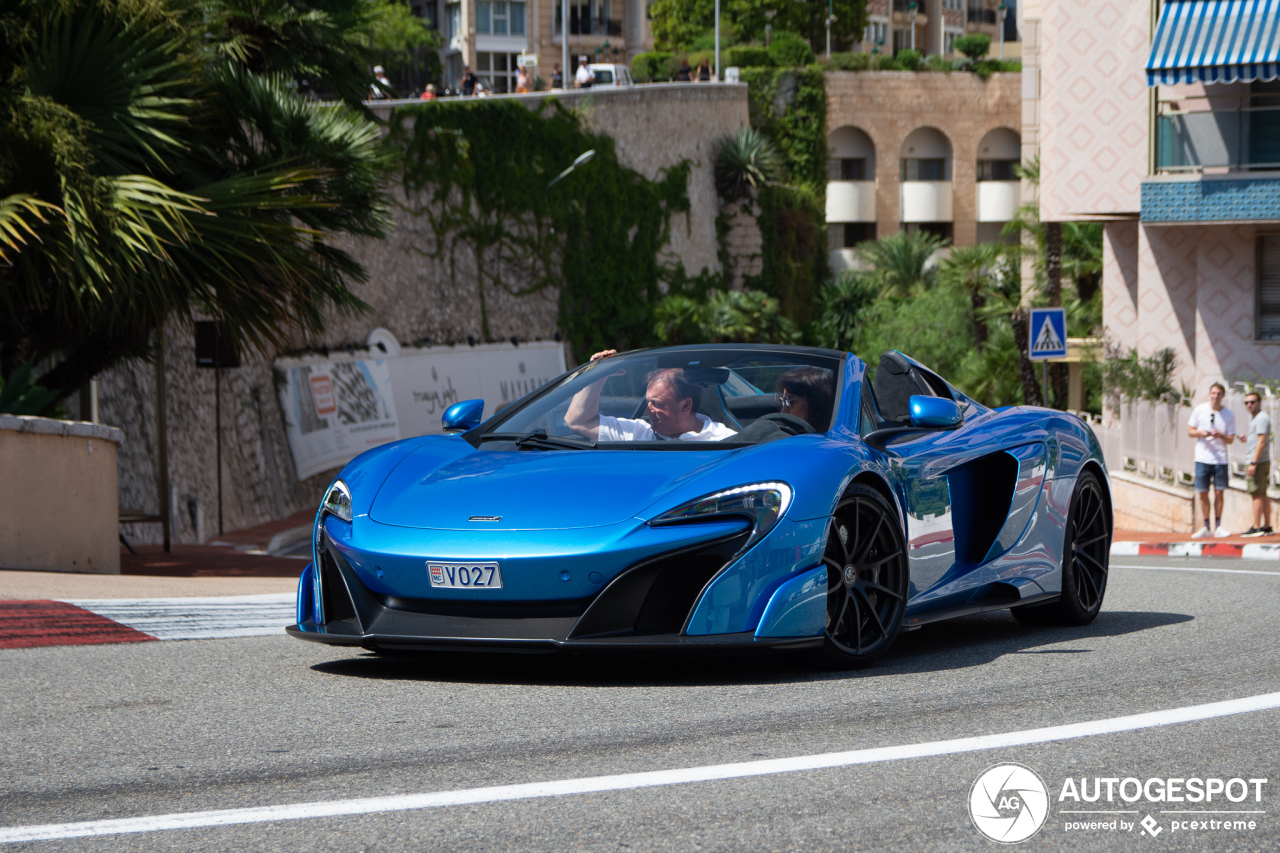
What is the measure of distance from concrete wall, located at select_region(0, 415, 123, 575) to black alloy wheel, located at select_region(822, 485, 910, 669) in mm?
7567

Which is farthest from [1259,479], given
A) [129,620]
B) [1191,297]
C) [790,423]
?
[129,620]

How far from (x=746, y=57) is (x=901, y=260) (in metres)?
10.2

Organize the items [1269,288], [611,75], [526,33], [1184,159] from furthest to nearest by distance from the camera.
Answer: [526,33]
[611,75]
[1269,288]
[1184,159]

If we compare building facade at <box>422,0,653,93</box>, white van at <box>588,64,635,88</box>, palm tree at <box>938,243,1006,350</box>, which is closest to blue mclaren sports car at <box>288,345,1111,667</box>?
palm tree at <box>938,243,1006,350</box>

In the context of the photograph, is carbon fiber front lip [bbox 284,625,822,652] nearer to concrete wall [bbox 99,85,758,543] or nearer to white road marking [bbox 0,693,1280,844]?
white road marking [bbox 0,693,1280,844]

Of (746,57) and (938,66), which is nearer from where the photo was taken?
(746,57)

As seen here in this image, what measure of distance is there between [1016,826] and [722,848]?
0.73m

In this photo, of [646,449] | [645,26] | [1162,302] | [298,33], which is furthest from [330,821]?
[645,26]

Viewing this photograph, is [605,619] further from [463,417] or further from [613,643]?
[463,417]

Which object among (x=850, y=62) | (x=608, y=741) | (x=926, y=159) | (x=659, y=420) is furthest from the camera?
(x=926, y=159)

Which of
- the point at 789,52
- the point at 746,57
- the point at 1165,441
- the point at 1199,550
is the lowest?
the point at 1199,550

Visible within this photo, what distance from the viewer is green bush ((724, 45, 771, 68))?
209ft

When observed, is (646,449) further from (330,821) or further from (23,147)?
(23,147)

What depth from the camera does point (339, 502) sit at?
19.2 feet
